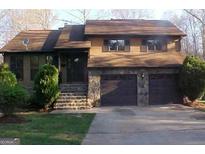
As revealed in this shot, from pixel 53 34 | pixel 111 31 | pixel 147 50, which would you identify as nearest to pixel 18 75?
pixel 53 34

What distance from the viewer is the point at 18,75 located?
94.2 feet

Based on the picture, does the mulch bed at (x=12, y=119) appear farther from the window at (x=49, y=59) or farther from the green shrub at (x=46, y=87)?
the window at (x=49, y=59)

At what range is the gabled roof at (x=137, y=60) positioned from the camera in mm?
25188

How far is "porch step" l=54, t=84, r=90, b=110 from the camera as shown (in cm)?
2389

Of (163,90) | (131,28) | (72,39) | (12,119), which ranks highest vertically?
(131,28)

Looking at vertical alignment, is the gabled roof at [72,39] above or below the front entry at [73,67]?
above

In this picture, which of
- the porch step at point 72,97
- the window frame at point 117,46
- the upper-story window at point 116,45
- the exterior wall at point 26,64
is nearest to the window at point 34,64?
the exterior wall at point 26,64

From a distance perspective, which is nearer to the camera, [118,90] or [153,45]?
[118,90]

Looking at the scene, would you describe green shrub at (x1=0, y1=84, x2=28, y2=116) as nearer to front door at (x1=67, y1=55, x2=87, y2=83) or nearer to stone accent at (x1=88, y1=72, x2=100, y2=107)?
stone accent at (x1=88, y1=72, x2=100, y2=107)

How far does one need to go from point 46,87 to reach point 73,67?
216 inches

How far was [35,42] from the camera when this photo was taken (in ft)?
97.0

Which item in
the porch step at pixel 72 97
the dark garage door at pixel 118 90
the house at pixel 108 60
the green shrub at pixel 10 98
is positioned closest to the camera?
the green shrub at pixel 10 98

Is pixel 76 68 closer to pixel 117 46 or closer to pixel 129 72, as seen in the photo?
pixel 117 46

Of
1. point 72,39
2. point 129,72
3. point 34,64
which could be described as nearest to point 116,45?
point 129,72
